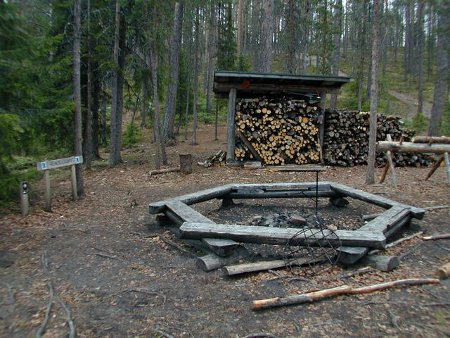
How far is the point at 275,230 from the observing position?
4750 mm

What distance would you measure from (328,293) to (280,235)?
1.03 m

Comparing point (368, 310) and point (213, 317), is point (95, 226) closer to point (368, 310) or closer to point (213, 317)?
point (213, 317)

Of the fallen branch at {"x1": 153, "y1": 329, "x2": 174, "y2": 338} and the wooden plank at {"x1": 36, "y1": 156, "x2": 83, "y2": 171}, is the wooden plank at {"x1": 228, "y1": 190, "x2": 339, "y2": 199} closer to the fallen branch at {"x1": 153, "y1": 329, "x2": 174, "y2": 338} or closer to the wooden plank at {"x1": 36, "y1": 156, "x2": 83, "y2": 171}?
the wooden plank at {"x1": 36, "y1": 156, "x2": 83, "y2": 171}

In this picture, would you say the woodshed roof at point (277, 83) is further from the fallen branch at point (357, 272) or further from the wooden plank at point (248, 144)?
the fallen branch at point (357, 272)

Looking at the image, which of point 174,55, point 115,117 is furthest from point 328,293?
point 174,55

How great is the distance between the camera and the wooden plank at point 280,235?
14.5 feet

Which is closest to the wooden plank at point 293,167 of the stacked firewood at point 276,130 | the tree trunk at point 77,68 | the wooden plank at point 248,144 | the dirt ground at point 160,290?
the stacked firewood at point 276,130

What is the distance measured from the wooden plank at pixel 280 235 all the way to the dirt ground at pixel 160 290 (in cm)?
34

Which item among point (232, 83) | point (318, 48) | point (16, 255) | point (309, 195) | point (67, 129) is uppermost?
point (318, 48)

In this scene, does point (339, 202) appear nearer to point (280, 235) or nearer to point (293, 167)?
point (280, 235)

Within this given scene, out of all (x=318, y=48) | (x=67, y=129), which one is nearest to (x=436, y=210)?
(x=67, y=129)

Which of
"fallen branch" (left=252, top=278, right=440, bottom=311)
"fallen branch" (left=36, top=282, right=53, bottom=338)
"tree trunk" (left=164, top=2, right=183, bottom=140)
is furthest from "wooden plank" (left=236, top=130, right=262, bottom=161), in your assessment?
"fallen branch" (left=36, top=282, right=53, bottom=338)

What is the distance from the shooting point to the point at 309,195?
7523 millimetres

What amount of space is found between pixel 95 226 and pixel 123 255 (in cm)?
171
